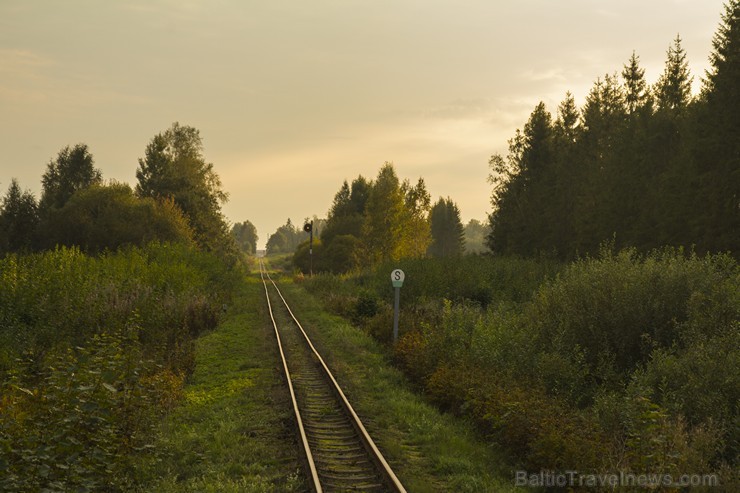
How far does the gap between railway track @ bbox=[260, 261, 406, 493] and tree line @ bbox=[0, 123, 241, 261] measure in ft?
50.1

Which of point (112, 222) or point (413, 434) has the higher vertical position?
→ point (112, 222)

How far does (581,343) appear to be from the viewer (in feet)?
45.5

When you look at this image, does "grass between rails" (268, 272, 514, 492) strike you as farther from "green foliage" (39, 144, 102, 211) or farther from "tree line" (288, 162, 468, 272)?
"green foliage" (39, 144, 102, 211)

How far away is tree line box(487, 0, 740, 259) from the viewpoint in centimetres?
2795

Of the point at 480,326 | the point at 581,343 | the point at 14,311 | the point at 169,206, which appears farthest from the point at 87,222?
the point at 581,343

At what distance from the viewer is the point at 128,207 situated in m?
Answer: 45.7

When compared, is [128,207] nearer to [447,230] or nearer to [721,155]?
[721,155]

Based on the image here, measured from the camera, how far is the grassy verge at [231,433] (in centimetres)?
847

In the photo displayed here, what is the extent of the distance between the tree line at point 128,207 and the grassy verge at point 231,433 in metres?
13.1

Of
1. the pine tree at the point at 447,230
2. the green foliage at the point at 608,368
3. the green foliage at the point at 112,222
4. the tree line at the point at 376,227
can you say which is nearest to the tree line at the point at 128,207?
the green foliage at the point at 112,222

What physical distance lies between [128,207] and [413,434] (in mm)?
41321

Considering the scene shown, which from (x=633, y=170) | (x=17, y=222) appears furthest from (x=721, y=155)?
(x=17, y=222)

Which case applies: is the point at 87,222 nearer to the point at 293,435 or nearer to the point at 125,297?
the point at 125,297

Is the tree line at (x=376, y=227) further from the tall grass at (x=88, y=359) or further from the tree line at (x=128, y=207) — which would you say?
the tall grass at (x=88, y=359)
